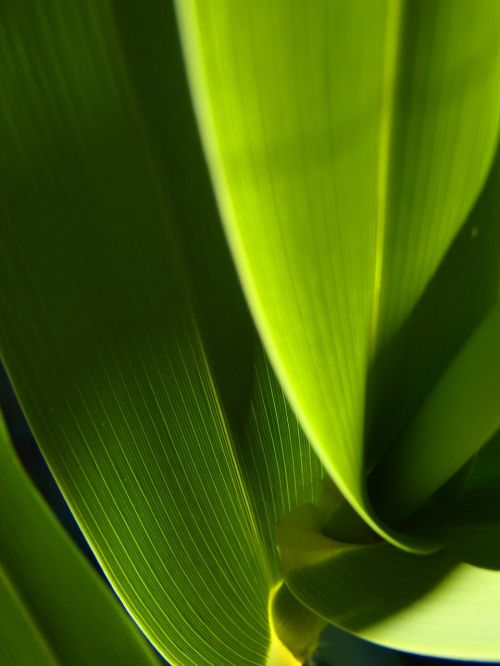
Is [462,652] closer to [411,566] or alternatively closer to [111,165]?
[411,566]

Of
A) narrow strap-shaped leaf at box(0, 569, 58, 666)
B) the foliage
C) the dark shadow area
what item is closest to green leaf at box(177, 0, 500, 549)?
the foliage

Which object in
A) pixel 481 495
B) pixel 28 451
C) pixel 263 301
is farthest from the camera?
pixel 28 451

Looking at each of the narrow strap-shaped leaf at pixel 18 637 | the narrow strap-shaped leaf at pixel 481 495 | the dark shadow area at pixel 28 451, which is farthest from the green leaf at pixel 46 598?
the dark shadow area at pixel 28 451

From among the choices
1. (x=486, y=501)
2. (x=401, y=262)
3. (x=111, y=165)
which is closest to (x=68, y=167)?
(x=111, y=165)

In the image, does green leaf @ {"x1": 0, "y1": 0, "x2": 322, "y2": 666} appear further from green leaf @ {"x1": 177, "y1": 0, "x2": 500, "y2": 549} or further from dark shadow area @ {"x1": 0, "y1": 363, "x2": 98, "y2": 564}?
dark shadow area @ {"x1": 0, "y1": 363, "x2": 98, "y2": 564}

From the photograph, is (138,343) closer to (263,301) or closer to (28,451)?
(263,301)

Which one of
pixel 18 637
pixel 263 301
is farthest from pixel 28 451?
pixel 263 301
